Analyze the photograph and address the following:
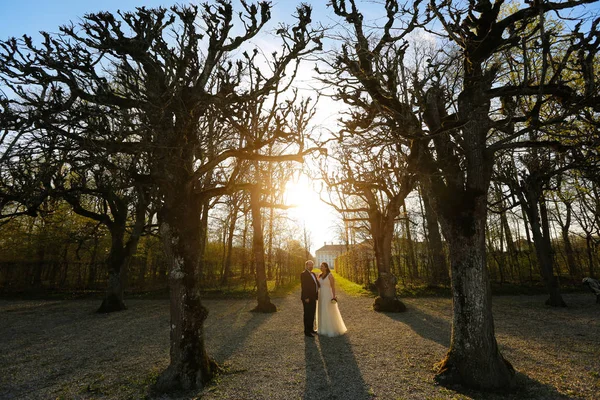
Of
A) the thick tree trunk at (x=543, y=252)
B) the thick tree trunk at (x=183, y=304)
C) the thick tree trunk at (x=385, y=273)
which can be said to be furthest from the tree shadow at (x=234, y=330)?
the thick tree trunk at (x=543, y=252)

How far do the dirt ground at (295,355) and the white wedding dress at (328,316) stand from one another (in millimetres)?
385

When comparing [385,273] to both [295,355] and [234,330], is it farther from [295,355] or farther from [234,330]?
[295,355]

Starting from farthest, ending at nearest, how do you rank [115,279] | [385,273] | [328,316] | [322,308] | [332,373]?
[115,279] < [385,273] < [322,308] < [328,316] < [332,373]

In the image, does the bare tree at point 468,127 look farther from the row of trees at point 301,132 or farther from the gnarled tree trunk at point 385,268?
the gnarled tree trunk at point 385,268

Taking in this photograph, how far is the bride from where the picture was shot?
26.6ft

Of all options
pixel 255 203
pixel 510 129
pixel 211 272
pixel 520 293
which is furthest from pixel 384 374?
pixel 211 272

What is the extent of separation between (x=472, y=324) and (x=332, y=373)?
250cm

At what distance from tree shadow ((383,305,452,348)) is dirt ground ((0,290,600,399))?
3 centimetres

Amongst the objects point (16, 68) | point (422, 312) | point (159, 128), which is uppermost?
point (16, 68)

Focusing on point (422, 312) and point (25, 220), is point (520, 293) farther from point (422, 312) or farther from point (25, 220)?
point (25, 220)

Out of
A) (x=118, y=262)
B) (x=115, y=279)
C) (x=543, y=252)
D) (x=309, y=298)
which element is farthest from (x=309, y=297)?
(x=543, y=252)

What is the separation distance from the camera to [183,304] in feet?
15.3

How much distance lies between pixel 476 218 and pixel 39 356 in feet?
31.4

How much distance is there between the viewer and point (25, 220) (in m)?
22.3
